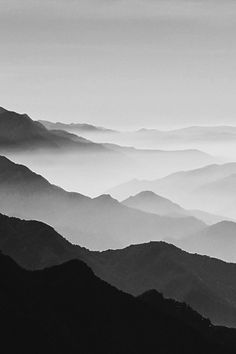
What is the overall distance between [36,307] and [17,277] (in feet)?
31.9

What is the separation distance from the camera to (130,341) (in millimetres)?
110438

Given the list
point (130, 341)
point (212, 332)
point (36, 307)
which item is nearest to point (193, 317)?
point (212, 332)

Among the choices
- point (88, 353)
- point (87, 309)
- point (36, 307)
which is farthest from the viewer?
point (87, 309)

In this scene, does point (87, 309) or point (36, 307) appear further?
point (87, 309)

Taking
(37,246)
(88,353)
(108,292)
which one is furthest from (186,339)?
(37,246)

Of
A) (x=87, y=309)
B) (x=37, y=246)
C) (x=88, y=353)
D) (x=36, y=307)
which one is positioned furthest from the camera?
(x=37, y=246)

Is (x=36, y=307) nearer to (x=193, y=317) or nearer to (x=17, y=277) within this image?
(x=17, y=277)

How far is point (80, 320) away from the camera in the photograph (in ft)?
365

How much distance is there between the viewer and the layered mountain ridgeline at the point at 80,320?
97.5 m

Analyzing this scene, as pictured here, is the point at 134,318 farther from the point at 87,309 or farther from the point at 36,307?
the point at 36,307

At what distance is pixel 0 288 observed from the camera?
108m

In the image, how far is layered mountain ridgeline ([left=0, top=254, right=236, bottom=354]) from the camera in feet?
320

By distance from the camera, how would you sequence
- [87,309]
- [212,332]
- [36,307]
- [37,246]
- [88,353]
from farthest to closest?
1. [37,246]
2. [212,332]
3. [87,309]
4. [36,307]
5. [88,353]

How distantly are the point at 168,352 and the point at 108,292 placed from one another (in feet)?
49.3
